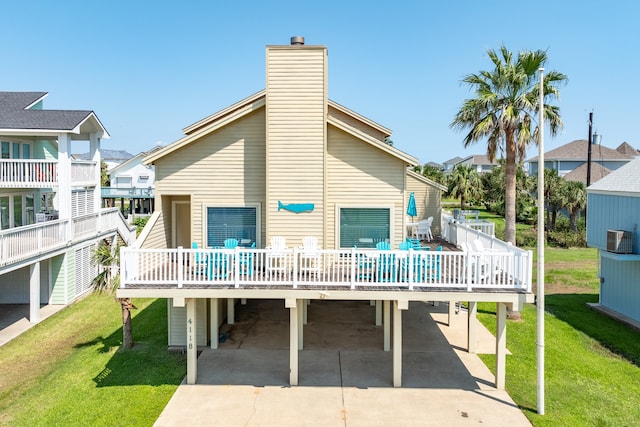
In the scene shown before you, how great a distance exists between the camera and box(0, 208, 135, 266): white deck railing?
16.1 meters

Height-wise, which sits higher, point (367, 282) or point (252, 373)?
point (367, 282)

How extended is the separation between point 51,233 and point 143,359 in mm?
8883

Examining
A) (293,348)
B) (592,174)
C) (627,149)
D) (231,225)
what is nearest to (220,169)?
(231,225)

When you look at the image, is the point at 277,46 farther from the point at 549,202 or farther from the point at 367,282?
the point at 549,202

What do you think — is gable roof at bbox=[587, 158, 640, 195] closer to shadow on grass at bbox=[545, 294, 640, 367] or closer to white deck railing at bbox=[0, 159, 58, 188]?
shadow on grass at bbox=[545, 294, 640, 367]

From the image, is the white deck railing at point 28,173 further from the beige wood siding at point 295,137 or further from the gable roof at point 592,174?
the gable roof at point 592,174

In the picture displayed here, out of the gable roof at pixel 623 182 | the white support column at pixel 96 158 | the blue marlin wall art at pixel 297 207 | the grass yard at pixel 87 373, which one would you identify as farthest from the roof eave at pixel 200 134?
the gable roof at pixel 623 182

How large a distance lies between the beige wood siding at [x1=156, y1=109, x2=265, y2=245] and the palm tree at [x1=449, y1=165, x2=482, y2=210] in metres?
40.1

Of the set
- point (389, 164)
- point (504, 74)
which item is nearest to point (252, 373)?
point (389, 164)

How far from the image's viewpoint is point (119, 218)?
2672cm

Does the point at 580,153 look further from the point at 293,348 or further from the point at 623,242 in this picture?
the point at 293,348

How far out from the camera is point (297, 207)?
13953mm

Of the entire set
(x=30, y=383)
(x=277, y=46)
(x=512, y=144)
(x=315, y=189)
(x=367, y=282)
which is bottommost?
(x=30, y=383)

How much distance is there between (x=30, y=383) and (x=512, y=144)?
17699mm
